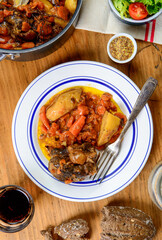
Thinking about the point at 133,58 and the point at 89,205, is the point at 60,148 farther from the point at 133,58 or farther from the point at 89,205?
the point at 133,58

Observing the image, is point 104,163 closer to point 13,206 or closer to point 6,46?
point 13,206

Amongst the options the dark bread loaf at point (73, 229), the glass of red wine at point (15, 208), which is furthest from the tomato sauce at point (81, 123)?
the dark bread loaf at point (73, 229)

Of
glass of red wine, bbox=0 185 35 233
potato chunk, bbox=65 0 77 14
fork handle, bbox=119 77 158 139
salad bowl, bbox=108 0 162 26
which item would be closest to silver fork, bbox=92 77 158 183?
fork handle, bbox=119 77 158 139

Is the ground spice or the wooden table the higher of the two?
the ground spice

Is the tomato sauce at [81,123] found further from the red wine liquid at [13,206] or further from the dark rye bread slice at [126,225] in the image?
the dark rye bread slice at [126,225]

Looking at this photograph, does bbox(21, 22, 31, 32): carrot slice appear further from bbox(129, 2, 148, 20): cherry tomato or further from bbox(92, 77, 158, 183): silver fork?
bbox(92, 77, 158, 183): silver fork

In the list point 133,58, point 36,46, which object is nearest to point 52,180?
point 36,46

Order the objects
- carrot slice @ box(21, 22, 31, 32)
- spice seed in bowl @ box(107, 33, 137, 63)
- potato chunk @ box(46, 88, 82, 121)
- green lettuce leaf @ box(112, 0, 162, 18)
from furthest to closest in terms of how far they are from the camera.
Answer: spice seed in bowl @ box(107, 33, 137, 63) < potato chunk @ box(46, 88, 82, 121) < green lettuce leaf @ box(112, 0, 162, 18) < carrot slice @ box(21, 22, 31, 32)
